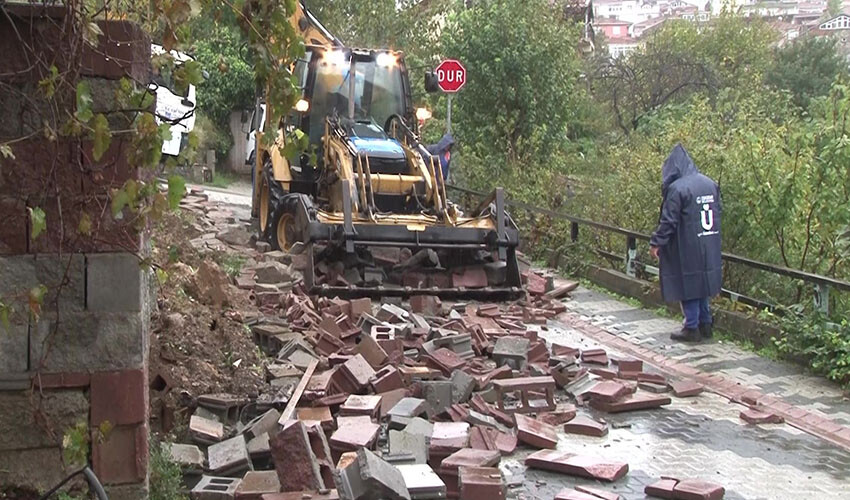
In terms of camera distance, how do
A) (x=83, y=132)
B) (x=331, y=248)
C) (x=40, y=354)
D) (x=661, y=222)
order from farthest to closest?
(x=331, y=248) → (x=661, y=222) → (x=40, y=354) → (x=83, y=132)

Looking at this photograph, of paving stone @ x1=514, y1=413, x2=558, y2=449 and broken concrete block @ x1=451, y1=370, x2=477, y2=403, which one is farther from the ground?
broken concrete block @ x1=451, y1=370, x2=477, y2=403

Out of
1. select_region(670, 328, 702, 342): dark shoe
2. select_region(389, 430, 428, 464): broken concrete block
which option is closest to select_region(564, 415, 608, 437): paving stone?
select_region(389, 430, 428, 464): broken concrete block

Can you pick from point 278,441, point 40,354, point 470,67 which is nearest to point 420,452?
point 278,441

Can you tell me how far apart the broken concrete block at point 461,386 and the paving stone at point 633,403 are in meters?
1.14

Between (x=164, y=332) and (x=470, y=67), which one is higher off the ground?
(x=470, y=67)

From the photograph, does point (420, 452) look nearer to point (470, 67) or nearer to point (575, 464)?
point (575, 464)

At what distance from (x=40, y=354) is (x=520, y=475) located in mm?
3448

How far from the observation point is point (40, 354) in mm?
4504

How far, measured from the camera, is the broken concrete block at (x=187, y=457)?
595 centimetres

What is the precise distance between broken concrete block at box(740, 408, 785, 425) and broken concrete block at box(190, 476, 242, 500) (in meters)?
4.32

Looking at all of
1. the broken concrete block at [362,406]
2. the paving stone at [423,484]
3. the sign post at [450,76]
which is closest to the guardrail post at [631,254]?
the sign post at [450,76]

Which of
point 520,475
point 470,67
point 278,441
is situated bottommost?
point 520,475

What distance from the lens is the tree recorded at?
3894cm

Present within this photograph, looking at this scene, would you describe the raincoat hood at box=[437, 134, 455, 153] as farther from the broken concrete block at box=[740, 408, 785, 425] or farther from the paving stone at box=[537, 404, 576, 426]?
the broken concrete block at box=[740, 408, 785, 425]
